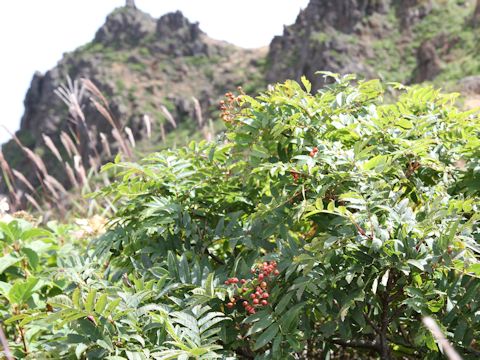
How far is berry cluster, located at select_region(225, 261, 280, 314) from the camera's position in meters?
1.68

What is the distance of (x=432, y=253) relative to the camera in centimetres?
163

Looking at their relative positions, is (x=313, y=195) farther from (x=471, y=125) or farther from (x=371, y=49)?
(x=371, y=49)

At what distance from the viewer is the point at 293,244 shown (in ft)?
5.80

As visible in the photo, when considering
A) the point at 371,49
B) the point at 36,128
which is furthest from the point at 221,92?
the point at 36,128

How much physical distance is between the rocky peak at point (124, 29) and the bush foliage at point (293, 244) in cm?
5214

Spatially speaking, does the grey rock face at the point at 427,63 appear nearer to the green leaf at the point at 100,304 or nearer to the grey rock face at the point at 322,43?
the grey rock face at the point at 322,43

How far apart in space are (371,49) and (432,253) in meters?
35.4

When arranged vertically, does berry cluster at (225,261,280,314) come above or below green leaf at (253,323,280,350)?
above

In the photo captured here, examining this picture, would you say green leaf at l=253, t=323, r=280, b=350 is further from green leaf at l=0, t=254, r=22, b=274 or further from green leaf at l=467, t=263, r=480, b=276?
green leaf at l=0, t=254, r=22, b=274

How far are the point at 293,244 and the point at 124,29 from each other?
55257 mm

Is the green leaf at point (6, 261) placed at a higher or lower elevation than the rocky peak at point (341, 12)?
lower

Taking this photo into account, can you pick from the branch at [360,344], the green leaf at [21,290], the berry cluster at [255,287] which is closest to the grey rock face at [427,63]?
the branch at [360,344]

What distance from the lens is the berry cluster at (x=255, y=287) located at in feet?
5.52

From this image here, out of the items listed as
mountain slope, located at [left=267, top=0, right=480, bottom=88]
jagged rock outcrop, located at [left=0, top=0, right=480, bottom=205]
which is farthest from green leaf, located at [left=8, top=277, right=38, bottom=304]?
mountain slope, located at [left=267, top=0, right=480, bottom=88]
